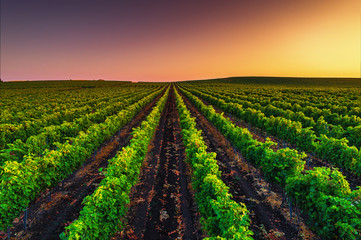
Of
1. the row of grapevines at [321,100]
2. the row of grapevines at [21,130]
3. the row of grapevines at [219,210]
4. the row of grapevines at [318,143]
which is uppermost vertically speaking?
the row of grapevines at [321,100]

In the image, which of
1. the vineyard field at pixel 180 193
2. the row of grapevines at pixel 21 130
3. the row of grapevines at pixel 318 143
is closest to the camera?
the vineyard field at pixel 180 193

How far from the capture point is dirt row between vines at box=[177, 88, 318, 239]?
21.9 feet

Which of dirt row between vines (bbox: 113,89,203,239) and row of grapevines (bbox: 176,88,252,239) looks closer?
row of grapevines (bbox: 176,88,252,239)

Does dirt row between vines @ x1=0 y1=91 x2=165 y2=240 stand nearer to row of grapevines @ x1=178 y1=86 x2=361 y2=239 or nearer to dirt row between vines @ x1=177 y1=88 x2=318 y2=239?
dirt row between vines @ x1=177 y1=88 x2=318 y2=239

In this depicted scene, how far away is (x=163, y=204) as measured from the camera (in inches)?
321

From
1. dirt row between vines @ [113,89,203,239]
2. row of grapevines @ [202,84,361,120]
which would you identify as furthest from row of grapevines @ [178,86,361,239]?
row of grapevines @ [202,84,361,120]

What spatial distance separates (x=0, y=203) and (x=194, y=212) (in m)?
7.01

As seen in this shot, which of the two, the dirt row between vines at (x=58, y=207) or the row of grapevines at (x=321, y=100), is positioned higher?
the row of grapevines at (x=321, y=100)

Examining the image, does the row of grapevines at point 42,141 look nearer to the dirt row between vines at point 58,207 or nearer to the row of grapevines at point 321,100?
the dirt row between vines at point 58,207

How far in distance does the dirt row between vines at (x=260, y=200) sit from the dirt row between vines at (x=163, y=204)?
94.0 inches

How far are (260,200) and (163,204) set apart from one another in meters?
4.67

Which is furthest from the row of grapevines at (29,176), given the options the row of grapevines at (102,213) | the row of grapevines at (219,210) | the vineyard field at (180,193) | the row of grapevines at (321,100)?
the row of grapevines at (321,100)

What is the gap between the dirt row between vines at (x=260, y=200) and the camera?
6680 millimetres

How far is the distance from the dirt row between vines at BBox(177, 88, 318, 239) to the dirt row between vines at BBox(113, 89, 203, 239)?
239 centimetres
